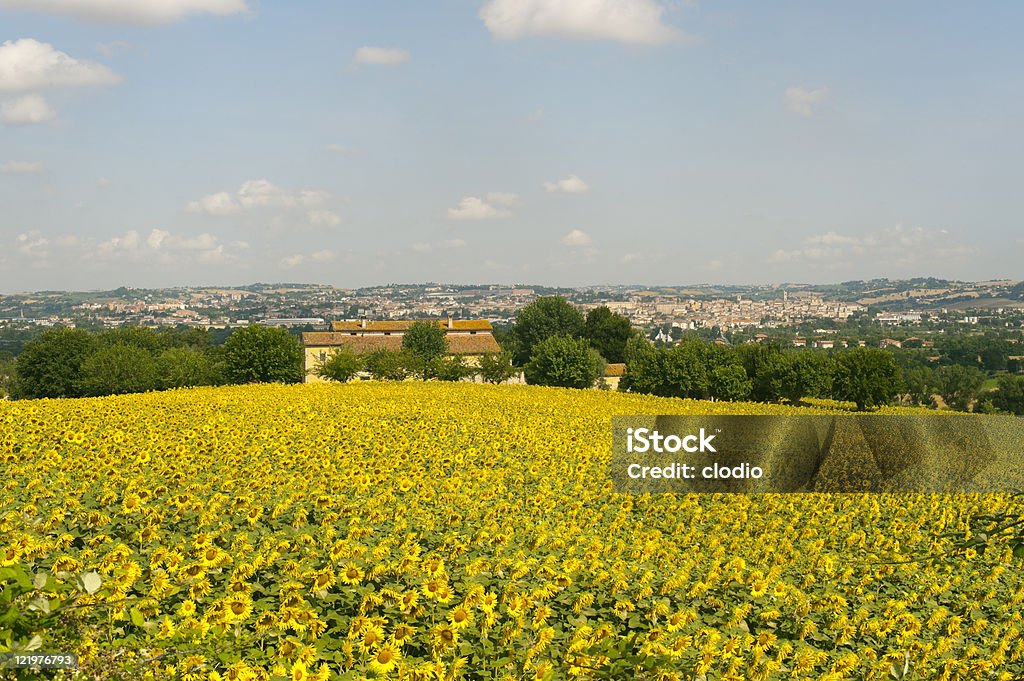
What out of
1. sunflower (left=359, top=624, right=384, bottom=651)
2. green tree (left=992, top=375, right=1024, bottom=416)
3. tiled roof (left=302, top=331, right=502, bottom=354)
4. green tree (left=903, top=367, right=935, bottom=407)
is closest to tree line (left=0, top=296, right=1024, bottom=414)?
tiled roof (left=302, top=331, right=502, bottom=354)

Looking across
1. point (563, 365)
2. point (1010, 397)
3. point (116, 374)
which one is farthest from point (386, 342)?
point (1010, 397)

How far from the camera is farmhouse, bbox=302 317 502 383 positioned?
8975cm

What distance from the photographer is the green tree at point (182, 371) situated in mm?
60906

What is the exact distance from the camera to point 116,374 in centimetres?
5925

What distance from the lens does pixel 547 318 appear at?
311 feet

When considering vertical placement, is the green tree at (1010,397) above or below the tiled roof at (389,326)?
below

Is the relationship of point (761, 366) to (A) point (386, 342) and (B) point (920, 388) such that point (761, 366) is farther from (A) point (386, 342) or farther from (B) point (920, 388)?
(A) point (386, 342)

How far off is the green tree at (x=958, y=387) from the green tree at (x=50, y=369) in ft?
322

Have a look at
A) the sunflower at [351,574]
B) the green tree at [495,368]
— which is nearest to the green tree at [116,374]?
the green tree at [495,368]

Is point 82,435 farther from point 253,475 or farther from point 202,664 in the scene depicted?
point 202,664

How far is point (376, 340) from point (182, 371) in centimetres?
4191

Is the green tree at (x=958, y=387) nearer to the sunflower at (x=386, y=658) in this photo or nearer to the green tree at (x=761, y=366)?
the green tree at (x=761, y=366)

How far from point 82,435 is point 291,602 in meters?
7.72

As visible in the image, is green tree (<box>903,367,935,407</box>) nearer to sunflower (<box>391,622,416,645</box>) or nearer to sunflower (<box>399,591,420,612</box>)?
sunflower (<box>399,591,420,612</box>)
